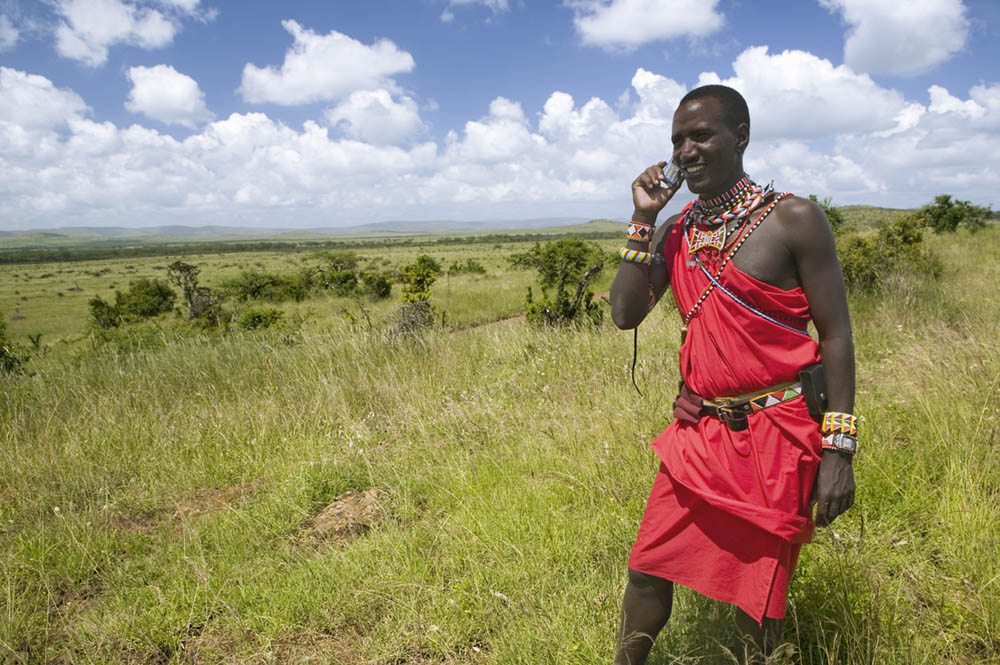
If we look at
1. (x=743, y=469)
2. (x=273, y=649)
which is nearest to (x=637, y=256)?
(x=743, y=469)

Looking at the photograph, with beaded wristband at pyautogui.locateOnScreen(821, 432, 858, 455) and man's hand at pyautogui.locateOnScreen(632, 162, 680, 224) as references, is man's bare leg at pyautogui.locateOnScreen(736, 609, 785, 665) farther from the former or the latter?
man's hand at pyautogui.locateOnScreen(632, 162, 680, 224)

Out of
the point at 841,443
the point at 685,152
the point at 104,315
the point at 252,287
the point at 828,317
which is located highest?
the point at 685,152

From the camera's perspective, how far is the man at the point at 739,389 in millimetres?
1406

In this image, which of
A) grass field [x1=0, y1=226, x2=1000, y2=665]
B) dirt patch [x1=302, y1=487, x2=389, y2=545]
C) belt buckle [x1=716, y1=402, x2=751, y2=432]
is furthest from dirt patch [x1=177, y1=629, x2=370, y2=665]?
belt buckle [x1=716, y1=402, x2=751, y2=432]

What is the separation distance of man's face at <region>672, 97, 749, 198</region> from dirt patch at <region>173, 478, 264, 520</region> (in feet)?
10.4

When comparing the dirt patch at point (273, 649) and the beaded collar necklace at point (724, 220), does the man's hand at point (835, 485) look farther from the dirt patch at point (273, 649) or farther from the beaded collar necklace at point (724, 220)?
the dirt patch at point (273, 649)

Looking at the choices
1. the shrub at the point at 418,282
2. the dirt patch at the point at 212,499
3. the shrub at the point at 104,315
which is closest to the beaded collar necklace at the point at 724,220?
the dirt patch at the point at 212,499

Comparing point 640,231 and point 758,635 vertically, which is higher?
point 640,231

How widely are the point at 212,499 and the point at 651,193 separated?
11.2ft

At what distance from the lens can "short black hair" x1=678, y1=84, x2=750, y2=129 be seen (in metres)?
1.49

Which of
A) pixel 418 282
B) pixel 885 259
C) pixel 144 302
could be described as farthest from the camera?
pixel 144 302

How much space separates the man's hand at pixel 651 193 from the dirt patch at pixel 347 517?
7.53ft

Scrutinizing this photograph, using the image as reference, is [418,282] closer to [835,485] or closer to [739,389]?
[739,389]

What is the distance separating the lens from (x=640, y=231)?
61.7 inches
